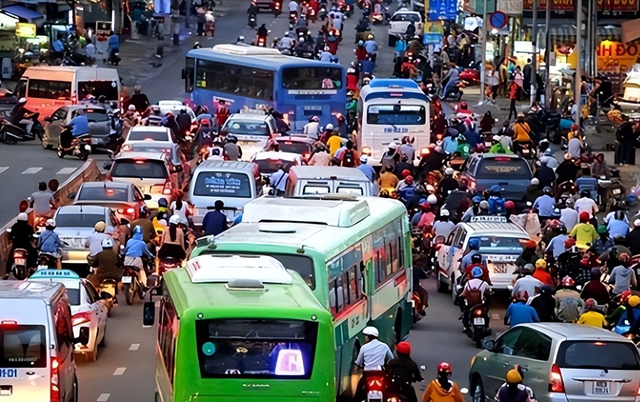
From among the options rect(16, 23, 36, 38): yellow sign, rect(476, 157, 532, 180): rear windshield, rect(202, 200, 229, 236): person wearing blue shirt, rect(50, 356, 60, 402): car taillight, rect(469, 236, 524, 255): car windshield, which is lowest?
rect(50, 356, 60, 402): car taillight

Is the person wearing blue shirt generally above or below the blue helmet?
above

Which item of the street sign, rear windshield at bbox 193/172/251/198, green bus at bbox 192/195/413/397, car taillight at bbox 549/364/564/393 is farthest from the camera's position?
the street sign

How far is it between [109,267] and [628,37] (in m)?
28.1

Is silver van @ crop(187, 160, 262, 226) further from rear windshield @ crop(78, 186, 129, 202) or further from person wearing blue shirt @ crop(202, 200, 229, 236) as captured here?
person wearing blue shirt @ crop(202, 200, 229, 236)

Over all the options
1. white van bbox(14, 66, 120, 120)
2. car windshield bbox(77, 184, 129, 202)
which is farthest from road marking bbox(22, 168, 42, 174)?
car windshield bbox(77, 184, 129, 202)

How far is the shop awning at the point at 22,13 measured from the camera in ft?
221

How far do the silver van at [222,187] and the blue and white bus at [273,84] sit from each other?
1744cm

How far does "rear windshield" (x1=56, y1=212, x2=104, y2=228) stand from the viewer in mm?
30094

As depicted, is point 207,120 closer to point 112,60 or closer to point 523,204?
point 523,204

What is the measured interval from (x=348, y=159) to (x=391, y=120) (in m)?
6.10

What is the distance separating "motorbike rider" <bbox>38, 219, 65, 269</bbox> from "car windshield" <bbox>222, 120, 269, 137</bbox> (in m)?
15.5

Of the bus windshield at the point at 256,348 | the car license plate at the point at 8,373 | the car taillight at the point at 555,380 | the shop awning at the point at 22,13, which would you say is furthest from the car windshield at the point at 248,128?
the bus windshield at the point at 256,348

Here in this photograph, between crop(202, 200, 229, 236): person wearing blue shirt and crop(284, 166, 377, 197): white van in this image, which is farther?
crop(284, 166, 377, 197): white van

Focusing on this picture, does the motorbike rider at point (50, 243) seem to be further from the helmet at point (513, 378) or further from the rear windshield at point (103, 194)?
the helmet at point (513, 378)
